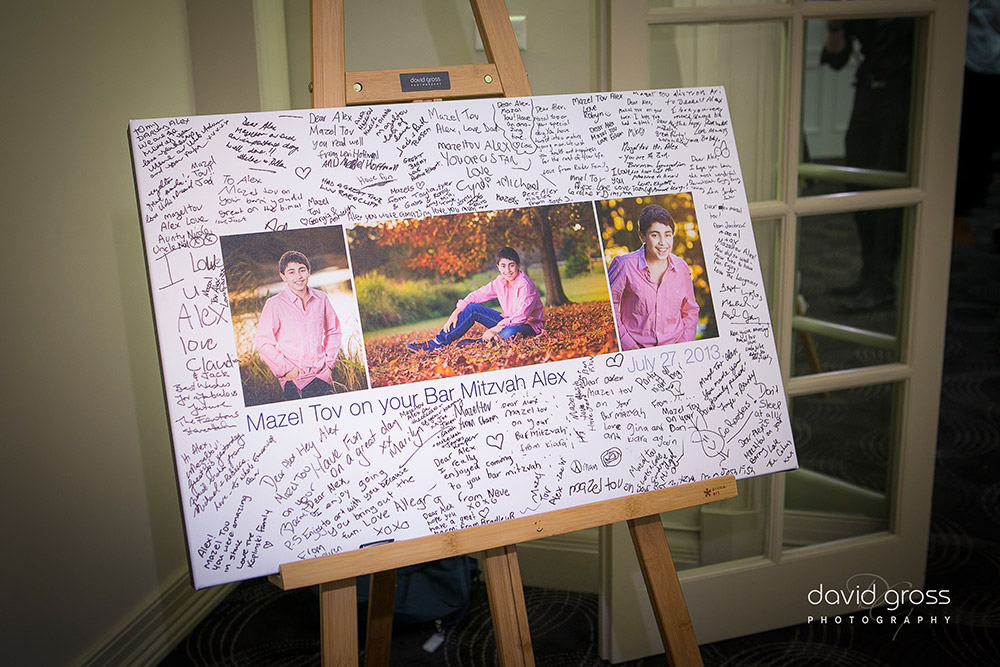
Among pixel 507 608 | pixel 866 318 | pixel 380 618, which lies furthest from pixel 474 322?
pixel 866 318

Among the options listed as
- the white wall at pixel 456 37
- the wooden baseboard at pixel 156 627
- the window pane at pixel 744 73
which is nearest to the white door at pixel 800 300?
the window pane at pixel 744 73

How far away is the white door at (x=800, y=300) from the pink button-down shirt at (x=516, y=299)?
0.57 metres

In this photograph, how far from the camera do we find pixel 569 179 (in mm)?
1424

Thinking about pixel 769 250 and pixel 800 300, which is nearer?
pixel 769 250

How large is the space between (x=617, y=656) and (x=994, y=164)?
5498 mm

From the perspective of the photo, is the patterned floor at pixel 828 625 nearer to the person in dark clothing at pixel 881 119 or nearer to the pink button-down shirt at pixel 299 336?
the person in dark clothing at pixel 881 119

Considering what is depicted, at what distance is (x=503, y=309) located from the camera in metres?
1.37

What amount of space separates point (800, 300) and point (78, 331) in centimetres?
174

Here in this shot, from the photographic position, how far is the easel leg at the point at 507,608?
133cm

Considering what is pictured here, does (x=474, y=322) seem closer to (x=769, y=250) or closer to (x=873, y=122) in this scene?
(x=769, y=250)

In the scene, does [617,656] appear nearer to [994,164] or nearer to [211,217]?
[211,217]

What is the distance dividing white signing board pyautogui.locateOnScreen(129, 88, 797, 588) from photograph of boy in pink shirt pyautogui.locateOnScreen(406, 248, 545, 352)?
0.07 feet

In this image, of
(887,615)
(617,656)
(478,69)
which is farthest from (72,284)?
(887,615)

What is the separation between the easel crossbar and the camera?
121 cm
